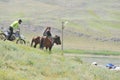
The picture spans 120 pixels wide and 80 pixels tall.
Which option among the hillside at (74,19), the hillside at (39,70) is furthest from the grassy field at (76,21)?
the hillside at (39,70)

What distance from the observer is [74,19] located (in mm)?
128875

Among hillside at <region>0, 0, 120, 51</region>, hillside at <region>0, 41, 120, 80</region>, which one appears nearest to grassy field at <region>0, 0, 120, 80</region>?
hillside at <region>0, 0, 120, 51</region>

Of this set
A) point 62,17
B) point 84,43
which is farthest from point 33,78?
point 62,17

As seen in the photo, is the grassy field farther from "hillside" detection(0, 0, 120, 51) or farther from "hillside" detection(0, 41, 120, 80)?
"hillside" detection(0, 41, 120, 80)

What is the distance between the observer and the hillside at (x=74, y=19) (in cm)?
11569

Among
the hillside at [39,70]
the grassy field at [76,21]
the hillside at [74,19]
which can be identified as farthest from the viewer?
the hillside at [74,19]

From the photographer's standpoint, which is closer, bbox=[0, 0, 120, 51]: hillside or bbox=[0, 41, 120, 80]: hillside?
bbox=[0, 41, 120, 80]: hillside

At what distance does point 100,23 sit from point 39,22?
21565 mm

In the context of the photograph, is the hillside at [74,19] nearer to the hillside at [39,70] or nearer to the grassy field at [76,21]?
the grassy field at [76,21]

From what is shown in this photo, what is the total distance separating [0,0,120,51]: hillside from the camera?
116m

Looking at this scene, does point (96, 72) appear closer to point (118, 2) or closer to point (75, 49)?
point (75, 49)

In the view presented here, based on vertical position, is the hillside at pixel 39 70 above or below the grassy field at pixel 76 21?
above

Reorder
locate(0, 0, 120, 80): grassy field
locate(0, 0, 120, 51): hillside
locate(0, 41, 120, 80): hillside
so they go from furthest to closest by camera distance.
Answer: locate(0, 0, 120, 51): hillside → locate(0, 0, 120, 80): grassy field → locate(0, 41, 120, 80): hillside

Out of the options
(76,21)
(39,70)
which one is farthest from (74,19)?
(39,70)
